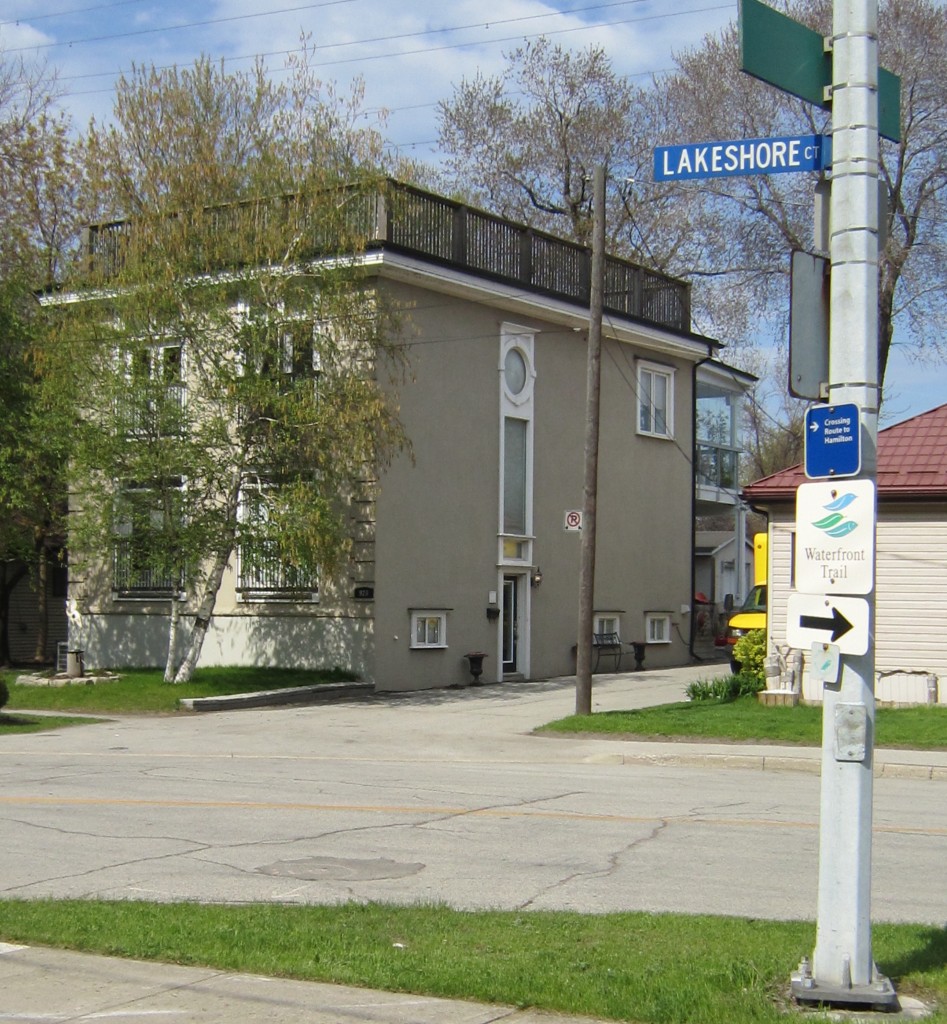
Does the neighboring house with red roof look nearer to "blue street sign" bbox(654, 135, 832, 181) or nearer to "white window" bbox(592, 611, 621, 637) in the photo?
"white window" bbox(592, 611, 621, 637)

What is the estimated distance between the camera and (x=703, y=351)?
35531 mm

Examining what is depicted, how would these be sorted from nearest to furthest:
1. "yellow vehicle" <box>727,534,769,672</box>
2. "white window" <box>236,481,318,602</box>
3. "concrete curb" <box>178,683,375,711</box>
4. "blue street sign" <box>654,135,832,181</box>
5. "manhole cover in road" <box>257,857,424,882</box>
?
"blue street sign" <box>654,135,832,181</box> → "manhole cover in road" <box>257,857,424,882</box> → "concrete curb" <box>178,683,375,711</box> → "white window" <box>236,481,318,602</box> → "yellow vehicle" <box>727,534,769,672</box>

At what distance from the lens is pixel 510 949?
23.5 feet

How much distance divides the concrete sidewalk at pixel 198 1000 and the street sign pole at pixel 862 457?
120 centimetres

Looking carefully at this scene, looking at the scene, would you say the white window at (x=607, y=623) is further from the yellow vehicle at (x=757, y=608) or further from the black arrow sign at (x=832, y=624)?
the black arrow sign at (x=832, y=624)

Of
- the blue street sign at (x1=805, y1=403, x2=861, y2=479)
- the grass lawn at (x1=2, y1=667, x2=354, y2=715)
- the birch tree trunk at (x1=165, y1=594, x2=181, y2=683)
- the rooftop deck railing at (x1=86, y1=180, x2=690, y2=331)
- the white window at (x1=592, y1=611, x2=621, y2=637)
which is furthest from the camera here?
the white window at (x1=592, y1=611, x2=621, y2=637)

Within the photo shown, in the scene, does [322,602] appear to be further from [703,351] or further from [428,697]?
[703,351]

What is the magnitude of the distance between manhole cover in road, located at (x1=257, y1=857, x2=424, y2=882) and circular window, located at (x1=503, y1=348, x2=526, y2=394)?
19978mm

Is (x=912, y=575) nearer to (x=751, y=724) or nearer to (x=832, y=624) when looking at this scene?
(x=751, y=724)

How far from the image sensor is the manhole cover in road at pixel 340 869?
959 cm

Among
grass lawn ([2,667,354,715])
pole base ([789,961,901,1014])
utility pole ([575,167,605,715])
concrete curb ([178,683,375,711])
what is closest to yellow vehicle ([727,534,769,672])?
utility pole ([575,167,605,715])

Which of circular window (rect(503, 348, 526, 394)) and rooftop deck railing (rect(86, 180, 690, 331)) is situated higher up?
rooftop deck railing (rect(86, 180, 690, 331))

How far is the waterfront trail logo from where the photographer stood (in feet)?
21.3

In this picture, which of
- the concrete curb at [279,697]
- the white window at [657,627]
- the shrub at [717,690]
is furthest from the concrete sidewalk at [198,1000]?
the white window at [657,627]
